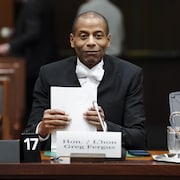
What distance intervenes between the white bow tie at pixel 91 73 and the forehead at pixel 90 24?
217 millimetres

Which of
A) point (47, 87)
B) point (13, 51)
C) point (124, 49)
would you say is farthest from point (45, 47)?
point (47, 87)

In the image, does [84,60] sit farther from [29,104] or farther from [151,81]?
[151,81]

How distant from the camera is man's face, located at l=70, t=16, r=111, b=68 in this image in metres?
3.73

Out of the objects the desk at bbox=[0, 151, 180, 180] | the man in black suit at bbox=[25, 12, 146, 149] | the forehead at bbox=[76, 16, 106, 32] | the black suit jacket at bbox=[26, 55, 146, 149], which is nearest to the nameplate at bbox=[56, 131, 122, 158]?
the desk at bbox=[0, 151, 180, 180]

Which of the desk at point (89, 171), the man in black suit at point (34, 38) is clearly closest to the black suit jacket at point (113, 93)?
the desk at point (89, 171)

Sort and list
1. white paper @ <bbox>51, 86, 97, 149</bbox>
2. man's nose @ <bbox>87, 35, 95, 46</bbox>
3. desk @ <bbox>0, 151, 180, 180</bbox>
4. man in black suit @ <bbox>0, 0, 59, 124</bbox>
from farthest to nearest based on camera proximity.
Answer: man in black suit @ <bbox>0, 0, 59, 124</bbox>
man's nose @ <bbox>87, 35, 95, 46</bbox>
white paper @ <bbox>51, 86, 97, 149</bbox>
desk @ <bbox>0, 151, 180, 180</bbox>

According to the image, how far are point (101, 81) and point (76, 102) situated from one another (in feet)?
1.69

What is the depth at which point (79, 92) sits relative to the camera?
340 cm

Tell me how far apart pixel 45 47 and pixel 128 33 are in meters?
1.35

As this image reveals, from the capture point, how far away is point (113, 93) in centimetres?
390

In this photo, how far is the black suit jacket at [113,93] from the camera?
387 cm

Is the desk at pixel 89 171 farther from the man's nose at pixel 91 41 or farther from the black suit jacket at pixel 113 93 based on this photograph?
the man's nose at pixel 91 41

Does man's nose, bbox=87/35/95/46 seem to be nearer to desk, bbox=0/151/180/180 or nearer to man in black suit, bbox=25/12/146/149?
man in black suit, bbox=25/12/146/149

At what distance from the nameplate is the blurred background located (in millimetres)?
5275
